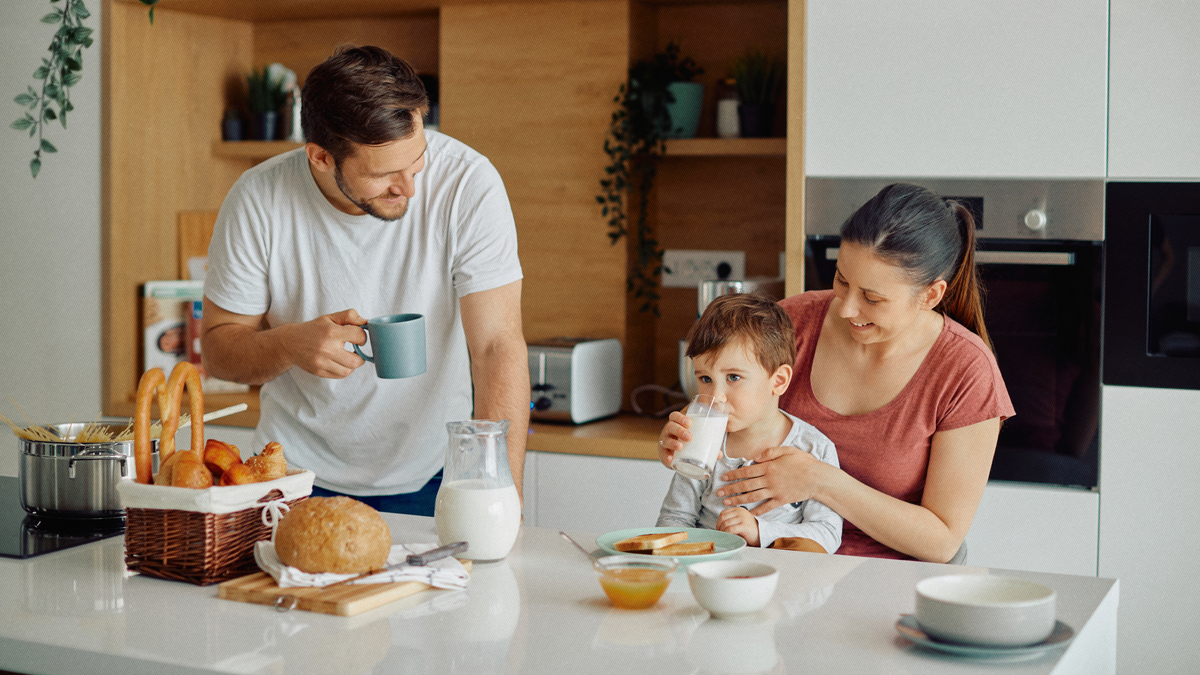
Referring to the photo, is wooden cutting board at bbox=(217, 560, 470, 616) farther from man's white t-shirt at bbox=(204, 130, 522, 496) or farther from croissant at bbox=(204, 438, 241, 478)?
man's white t-shirt at bbox=(204, 130, 522, 496)

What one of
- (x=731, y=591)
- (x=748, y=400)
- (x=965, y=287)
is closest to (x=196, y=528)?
(x=731, y=591)

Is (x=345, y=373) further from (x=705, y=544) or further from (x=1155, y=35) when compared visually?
(x=1155, y=35)

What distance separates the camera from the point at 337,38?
11.9ft

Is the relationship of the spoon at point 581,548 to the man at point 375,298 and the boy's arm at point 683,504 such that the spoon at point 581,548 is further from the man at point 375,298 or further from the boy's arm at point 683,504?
the man at point 375,298

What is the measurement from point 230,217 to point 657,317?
4.98 feet

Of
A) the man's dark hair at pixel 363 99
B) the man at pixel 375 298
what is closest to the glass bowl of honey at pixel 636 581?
the man at pixel 375 298

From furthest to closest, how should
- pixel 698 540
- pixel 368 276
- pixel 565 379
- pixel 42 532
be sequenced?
pixel 565 379
pixel 368 276
pixel 42 532
pixel 698 540

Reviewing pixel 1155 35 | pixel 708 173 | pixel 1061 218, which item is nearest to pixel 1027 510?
pixel 1061 218

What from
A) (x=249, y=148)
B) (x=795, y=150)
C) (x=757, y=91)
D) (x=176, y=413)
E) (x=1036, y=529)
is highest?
(x=757, y=91)

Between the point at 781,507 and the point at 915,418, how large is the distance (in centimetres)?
26

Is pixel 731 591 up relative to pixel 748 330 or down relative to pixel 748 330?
down

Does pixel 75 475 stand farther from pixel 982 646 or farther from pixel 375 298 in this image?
pixel 982 646

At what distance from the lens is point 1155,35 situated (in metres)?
2.37

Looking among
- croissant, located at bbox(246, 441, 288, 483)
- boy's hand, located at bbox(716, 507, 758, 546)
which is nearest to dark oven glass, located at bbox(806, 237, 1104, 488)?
boy's hand, located at bbox(716, 507, 758, 546)
